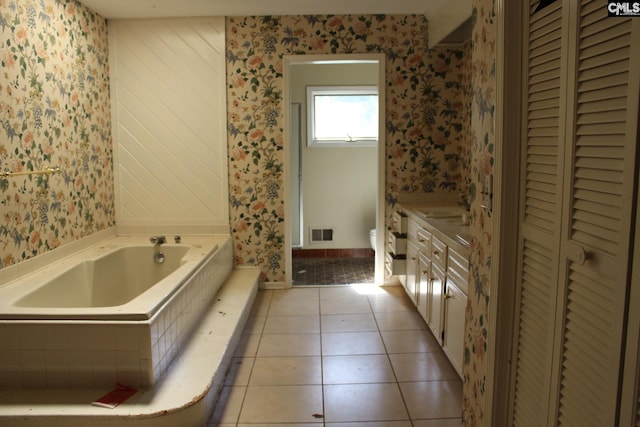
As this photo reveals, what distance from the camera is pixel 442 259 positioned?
278 centimetres

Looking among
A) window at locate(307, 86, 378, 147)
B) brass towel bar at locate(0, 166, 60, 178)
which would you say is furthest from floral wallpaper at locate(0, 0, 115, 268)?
window at locate(307, 86, 378, 147)

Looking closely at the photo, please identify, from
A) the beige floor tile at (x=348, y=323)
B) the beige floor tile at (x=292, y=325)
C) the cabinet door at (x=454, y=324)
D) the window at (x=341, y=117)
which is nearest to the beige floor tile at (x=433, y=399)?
the cabinet door at (x=454, y=324)

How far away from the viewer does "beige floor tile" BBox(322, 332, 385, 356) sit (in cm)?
306

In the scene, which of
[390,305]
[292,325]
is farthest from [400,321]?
[292,325]

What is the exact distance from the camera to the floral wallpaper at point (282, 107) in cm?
410

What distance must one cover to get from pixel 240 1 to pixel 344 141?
7.25 feet

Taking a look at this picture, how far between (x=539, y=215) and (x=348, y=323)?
7.49ft

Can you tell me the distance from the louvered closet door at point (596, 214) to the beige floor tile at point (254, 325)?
2.38m

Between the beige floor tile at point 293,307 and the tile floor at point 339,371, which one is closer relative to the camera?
the tile floor at point 339,371

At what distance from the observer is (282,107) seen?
164 inches

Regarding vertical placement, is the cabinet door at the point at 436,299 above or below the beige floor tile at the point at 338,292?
above

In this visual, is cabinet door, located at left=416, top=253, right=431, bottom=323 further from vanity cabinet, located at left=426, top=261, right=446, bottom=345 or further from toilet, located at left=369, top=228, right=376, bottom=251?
toilet, located at left=369, top=228, right=376, bottom=251

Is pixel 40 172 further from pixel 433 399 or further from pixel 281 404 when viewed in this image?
pixel 433 399

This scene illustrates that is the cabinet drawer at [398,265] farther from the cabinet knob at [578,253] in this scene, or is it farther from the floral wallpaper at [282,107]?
the cabinet knob at [578,253]
